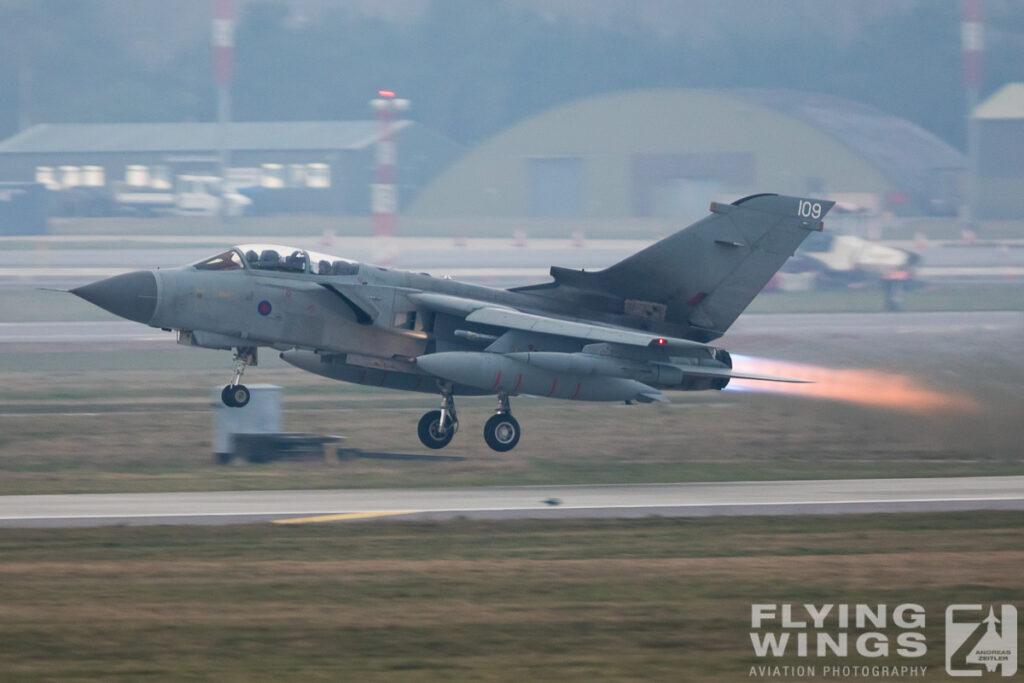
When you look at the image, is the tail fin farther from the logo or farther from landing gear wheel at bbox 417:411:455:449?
the logo

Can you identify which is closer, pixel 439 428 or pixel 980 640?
pixel 980 640

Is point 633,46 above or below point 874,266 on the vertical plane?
above

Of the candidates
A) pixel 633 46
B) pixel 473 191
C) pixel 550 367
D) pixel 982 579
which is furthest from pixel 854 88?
pixel 982 579

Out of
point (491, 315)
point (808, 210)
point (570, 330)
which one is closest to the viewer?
point (570, 330)

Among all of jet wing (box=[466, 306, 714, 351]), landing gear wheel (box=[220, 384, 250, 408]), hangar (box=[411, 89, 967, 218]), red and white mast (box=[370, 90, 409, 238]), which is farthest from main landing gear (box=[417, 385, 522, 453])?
hangar (box=[411, 89, 967, 218])

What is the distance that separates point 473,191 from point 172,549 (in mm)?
60814

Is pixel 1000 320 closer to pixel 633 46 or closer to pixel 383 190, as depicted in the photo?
pixel 383 190

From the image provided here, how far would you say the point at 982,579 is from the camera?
13234mm

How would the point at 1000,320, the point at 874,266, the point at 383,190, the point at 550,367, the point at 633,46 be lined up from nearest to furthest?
the point at 550,367 → the point at 1000,320 → the point at 874,266 → the point at 383,190 → the point at 633,46

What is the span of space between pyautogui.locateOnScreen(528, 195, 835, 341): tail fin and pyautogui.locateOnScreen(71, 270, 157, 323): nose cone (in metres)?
6.80

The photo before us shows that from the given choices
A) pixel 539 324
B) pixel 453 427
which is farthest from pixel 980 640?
pixel 453 427

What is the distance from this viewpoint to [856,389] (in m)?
23.2

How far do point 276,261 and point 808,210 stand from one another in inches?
350

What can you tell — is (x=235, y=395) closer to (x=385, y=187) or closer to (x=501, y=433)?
(x=501, y=433)
